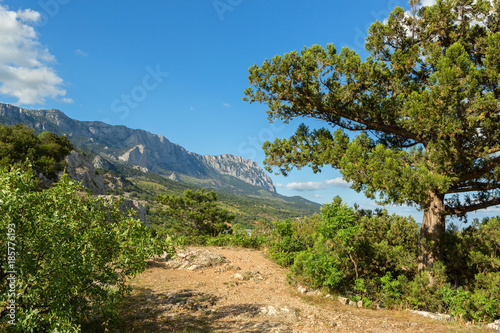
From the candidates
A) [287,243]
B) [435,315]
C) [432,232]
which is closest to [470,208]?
[432,232]

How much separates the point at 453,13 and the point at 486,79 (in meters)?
3.25

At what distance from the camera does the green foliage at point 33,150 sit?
28.8 meters

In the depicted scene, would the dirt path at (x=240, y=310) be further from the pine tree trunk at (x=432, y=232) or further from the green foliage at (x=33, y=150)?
the green foliage at (x=33, y=150)

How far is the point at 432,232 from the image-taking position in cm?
811

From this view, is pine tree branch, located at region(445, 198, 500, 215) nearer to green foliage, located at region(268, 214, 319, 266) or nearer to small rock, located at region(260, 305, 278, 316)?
green foliage, located at region(268, 214, 319, 266)

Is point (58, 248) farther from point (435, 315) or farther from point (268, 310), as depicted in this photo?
point (435, 315)

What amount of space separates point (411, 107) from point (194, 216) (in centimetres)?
2168

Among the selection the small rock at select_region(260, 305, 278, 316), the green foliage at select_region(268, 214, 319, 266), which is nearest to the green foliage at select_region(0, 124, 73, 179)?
the green foliage at select_region(268, 214, 319, 266)

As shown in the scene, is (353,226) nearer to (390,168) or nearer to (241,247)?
(390,168)

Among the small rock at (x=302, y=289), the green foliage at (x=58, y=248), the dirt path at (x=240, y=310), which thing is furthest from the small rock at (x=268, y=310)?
the green foliage at (x=58, y=248)

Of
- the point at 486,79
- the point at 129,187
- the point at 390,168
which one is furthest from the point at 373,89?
the point at 129,187

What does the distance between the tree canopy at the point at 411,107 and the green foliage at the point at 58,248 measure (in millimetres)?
6418

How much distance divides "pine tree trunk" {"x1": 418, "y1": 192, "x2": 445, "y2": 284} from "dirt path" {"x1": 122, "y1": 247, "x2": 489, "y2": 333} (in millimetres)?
1957

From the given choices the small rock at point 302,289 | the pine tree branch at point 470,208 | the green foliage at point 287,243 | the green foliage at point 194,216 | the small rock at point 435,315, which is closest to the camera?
the small rock at point 435,315
